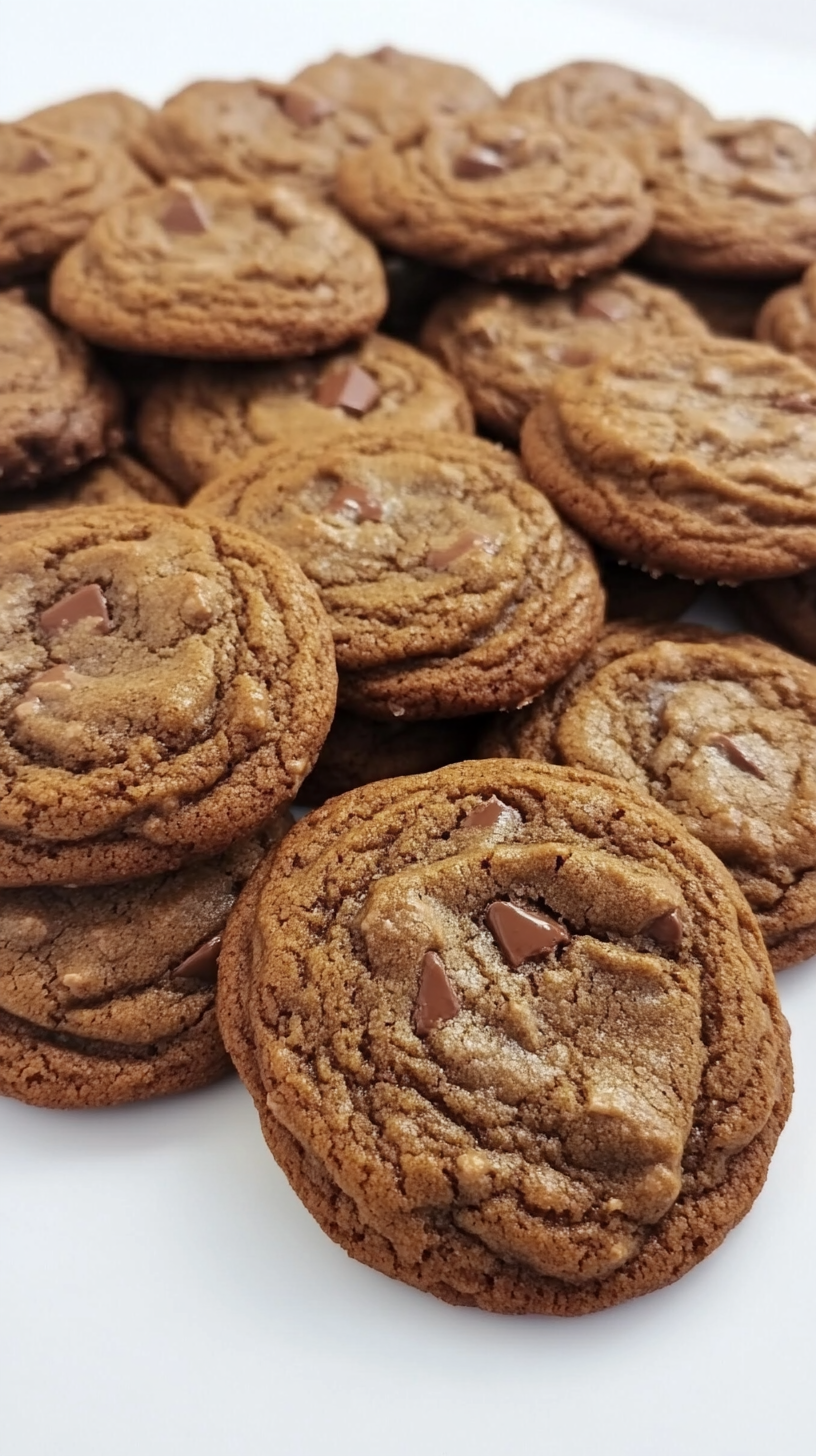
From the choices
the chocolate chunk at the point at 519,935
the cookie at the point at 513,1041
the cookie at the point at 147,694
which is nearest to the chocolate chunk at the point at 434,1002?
the cookie at the point at 513,1041

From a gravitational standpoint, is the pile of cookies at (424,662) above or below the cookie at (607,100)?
below

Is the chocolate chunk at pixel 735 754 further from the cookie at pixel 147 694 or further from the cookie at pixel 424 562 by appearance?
the cookie at pixel 147 694

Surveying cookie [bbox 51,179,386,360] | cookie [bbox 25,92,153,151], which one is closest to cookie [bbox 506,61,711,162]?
cookie [bbox 51,179,386,360]

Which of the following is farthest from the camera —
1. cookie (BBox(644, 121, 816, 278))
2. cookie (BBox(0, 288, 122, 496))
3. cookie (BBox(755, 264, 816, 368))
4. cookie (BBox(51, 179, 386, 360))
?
cookie (BBox(644, 121, 816, 278))

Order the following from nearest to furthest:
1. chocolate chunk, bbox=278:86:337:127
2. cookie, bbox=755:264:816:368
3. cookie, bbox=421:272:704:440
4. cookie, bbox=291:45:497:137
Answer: cookie, bbox=421:272:704:440, cookie, bbox=755:264:816:368, chocolate chunk, bbox=278:86:337:127, cookie, bbox=291:45:497:137

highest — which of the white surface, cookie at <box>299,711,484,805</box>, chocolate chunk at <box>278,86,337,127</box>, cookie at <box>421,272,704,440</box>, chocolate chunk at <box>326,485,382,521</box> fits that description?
chocolate chunk at <box>278,86,337,127</box>

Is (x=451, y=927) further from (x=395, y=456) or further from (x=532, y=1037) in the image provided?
(x=395, y=456)

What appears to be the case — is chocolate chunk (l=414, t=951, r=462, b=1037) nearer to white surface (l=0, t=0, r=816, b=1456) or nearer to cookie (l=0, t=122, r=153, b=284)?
white surface (l=0, t=0, r=816, b=1456)
